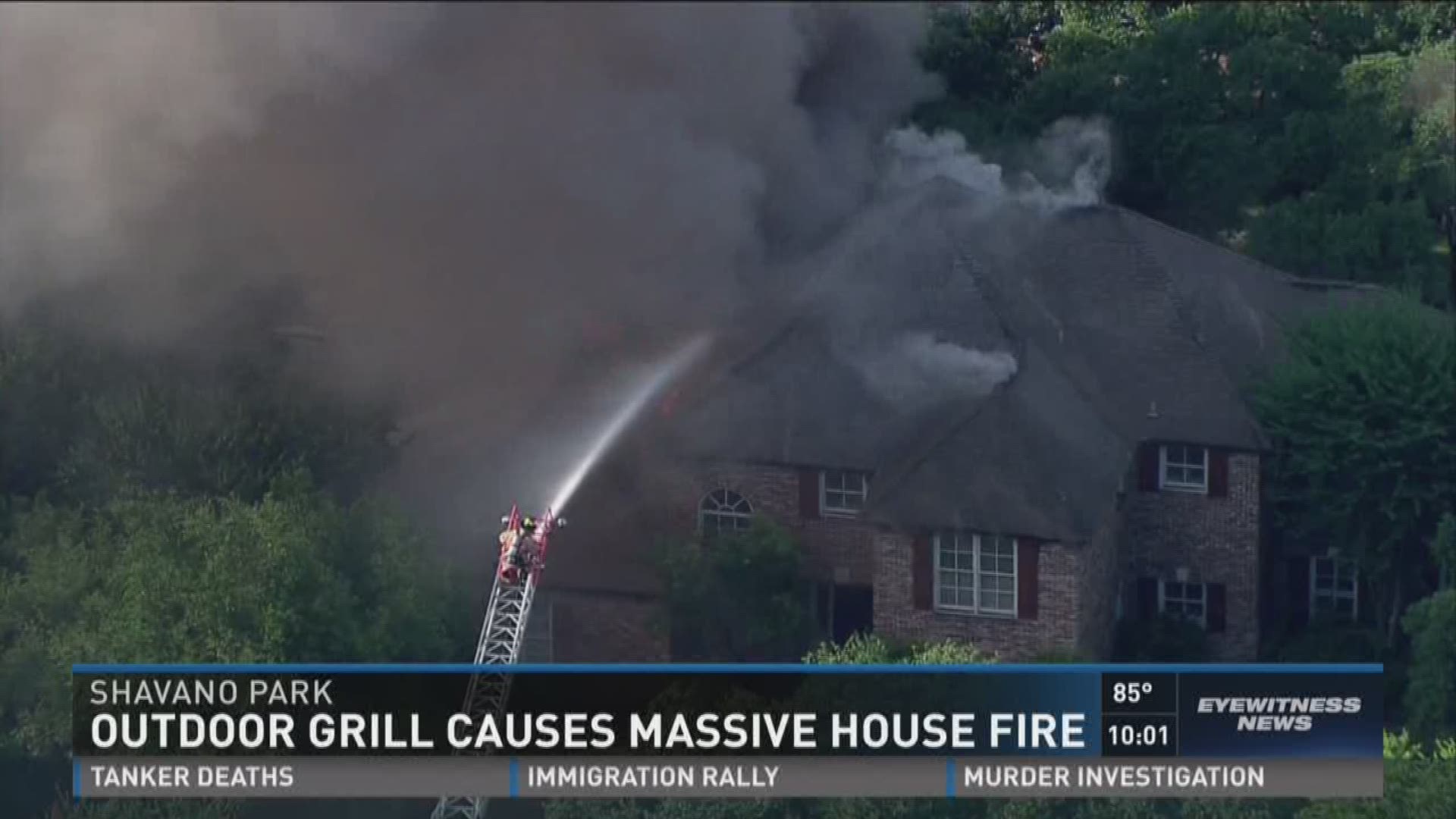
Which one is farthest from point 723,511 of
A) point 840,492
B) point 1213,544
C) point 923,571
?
point 1213,544

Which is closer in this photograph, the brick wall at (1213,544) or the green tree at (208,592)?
the green tree at (208,592)

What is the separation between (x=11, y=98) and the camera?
142 feet

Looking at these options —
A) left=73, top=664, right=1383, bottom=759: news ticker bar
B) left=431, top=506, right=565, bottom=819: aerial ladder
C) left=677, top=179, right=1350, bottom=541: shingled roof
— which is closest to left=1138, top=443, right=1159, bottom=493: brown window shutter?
left=677, top=179, right=1350, bottom=541: shingled roof

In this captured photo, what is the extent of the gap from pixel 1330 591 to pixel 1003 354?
7.42 meters

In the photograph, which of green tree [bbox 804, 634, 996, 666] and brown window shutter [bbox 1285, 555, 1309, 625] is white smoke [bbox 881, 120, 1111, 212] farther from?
green tree [bbox 804, 634, 996, 666]

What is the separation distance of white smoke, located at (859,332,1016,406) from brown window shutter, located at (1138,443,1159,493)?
2858 millimetres

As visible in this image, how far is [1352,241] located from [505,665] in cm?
2970

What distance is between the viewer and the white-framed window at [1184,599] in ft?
163

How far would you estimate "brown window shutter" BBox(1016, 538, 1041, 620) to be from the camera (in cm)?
4541

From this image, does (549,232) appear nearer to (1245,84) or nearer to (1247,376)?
(1247,376)

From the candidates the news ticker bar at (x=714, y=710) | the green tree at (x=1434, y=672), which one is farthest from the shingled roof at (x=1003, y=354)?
the news ticker bar at (x=714, y=710)

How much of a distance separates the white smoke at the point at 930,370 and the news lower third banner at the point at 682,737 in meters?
13.6

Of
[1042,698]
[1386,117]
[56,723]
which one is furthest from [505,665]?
[1386,117]

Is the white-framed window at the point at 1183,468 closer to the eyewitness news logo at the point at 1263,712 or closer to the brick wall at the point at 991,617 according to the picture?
the brick wall at the point at 991,617
